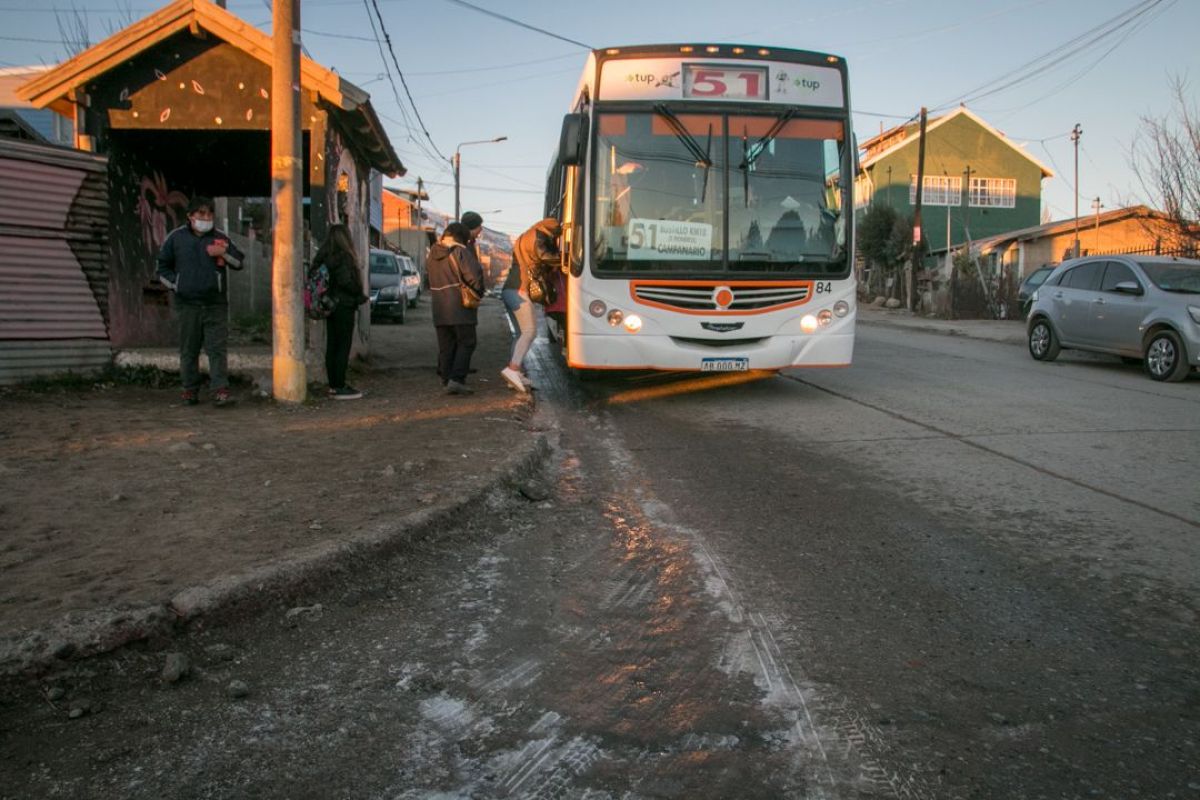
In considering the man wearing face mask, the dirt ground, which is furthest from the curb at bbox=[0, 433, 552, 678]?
the man wearing face mask

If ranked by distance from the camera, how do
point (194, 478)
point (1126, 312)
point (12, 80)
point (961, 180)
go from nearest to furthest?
point (194, 478) < point (1126, 312) < point (12, 80) < point (961, 180)

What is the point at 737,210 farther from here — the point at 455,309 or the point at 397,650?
the point at 397,650

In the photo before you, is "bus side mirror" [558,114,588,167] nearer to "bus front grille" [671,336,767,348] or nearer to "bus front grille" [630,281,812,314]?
"bus front grille" [630,281,812,314]

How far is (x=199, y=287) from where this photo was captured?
8.23 m

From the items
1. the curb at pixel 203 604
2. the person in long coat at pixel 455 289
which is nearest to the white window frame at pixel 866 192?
the person in long coat at pixel 455 289

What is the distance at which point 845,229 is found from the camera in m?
9.57

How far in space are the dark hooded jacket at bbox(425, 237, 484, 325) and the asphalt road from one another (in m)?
3.70

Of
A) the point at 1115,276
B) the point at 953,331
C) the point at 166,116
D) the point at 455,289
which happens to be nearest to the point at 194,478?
the point at 455,289

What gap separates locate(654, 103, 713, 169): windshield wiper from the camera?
9281 millimetres

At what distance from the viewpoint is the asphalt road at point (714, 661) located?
2652 mm

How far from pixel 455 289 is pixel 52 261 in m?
4.05

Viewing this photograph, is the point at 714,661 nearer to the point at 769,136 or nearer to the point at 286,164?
the point at 286,164

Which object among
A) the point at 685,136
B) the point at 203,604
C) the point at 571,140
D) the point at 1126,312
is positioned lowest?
the point at 203,604

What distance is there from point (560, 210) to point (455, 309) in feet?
10.2
